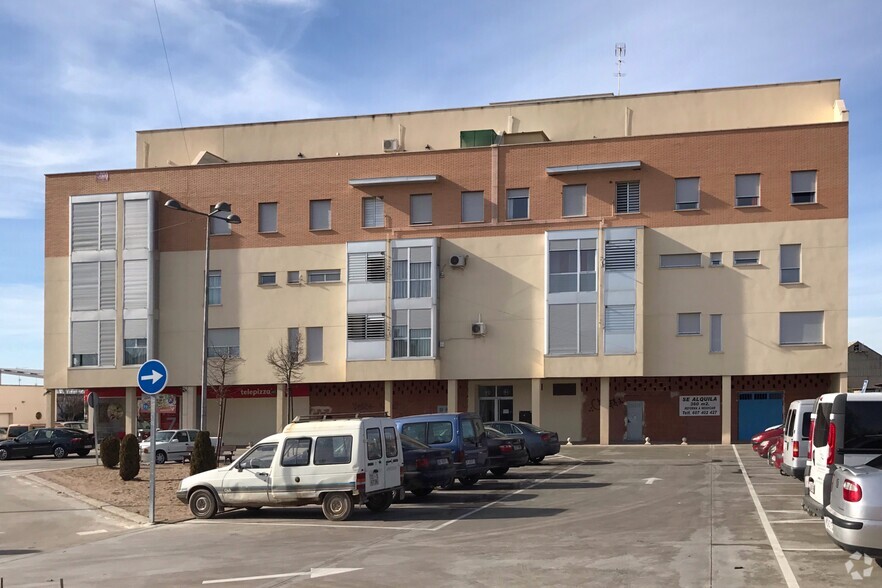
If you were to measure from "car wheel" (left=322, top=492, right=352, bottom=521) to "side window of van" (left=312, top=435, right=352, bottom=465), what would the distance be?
22.7 inches

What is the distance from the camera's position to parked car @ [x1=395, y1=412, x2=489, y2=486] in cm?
2228

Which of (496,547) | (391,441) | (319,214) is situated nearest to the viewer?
(496,547)

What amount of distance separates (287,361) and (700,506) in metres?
31.5

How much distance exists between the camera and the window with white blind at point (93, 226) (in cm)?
5169

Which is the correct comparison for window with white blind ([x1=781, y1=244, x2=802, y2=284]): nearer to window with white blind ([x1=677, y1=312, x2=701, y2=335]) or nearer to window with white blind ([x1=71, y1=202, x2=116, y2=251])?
window with white blind ([x1=677, y1=312, x2=701, y2=335])

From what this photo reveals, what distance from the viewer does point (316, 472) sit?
17188mm

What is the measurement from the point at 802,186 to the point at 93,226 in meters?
35.5

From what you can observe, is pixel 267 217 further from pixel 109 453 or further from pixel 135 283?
pixel 109 453

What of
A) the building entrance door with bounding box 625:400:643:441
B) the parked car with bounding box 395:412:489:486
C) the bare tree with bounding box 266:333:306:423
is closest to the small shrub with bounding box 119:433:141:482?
the parked car with bounding box 395:412:489:486

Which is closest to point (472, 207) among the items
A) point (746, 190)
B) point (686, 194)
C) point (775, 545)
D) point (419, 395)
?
point (419, 395)

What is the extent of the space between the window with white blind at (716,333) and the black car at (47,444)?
2812 cm

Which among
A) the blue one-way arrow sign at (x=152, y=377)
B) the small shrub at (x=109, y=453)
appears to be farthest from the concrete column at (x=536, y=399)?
the blue one-way arrow sign at (x=152, y=377)

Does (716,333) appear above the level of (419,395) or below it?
above

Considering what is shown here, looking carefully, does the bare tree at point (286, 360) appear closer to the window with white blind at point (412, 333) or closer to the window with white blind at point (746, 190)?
the window with white blind at point (412, 333)
